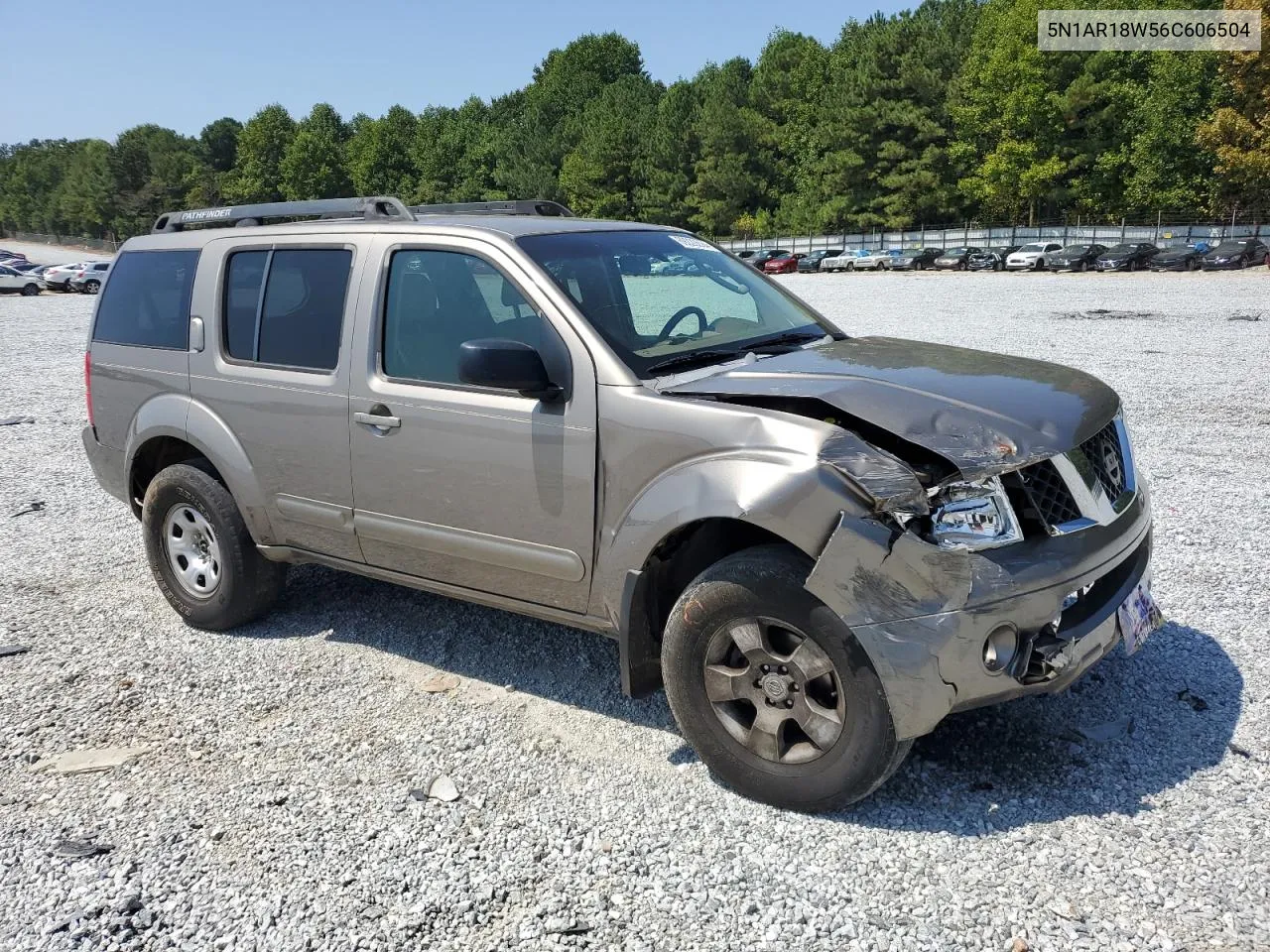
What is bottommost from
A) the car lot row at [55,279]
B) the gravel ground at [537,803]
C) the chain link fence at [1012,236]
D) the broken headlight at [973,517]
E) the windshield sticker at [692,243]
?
the gravel ground at [537,803]

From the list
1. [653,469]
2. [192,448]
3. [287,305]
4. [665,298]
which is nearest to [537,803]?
[653,469]

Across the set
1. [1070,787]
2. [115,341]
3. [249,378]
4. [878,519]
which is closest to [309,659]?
[249,378]

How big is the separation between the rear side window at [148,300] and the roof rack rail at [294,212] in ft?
0.90

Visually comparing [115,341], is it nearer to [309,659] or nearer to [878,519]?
[309,659]

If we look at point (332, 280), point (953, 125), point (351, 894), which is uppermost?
point (953, 125)

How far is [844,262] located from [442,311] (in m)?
56.7

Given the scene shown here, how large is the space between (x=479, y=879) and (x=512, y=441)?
62.7 inches

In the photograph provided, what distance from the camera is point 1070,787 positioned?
356 cm

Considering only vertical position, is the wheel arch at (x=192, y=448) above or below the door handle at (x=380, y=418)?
below

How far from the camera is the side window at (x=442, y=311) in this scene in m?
4.14

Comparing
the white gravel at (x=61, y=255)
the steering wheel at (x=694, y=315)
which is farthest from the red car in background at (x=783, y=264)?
the steering wheel at (x=694, y=315)

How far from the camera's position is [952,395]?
3531mm

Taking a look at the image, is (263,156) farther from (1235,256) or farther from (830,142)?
(1235,256)

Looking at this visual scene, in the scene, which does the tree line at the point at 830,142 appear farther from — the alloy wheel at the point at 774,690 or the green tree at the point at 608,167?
the alloy wheel at the point at 774,690
